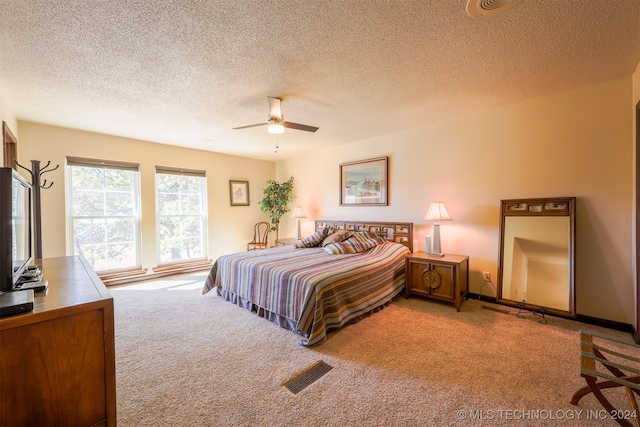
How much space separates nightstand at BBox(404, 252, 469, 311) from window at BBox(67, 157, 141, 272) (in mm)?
4566

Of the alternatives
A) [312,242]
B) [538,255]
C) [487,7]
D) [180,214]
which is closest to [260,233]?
[180,214]

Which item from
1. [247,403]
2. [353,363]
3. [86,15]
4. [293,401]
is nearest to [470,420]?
[353,363]

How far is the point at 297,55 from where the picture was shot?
Result: 6.84 feet

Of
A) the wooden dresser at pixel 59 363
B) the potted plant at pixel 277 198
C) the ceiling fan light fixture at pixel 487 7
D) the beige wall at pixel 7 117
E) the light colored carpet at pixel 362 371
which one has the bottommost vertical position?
the light colored carpet at pixel 362 371

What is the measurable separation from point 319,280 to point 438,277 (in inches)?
65.5

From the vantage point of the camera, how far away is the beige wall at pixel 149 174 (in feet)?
12.2

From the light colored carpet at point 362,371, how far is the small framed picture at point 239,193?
3125 mm

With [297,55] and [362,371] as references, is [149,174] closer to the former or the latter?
[297,55]

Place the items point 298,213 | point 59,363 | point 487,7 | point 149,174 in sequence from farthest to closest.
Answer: point 298,213 < point 149,174 < point 487,7 < point 59,363

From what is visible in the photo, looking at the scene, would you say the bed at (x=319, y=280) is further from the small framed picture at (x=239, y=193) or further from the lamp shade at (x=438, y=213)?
the small framed picture at (x=239, y=193)

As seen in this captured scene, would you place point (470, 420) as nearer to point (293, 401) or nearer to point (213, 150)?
point (293, 401)

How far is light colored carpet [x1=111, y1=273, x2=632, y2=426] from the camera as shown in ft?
5.12

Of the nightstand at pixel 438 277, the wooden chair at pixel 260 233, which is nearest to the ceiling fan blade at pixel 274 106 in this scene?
the nightstand at pixel 438 277

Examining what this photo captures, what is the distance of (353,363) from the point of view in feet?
6.79
